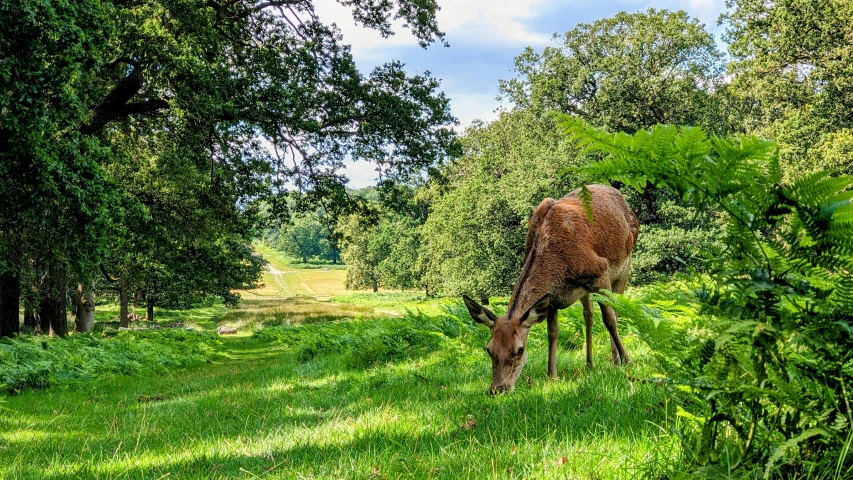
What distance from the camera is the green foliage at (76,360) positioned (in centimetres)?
1121

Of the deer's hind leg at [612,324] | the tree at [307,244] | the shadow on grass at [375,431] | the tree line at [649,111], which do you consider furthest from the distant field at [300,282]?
the deer's hind leg at [612,324]

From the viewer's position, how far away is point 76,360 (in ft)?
42.7

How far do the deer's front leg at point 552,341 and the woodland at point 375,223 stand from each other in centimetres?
36

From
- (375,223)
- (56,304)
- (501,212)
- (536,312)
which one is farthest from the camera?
(501,212)

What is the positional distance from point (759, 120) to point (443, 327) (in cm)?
3433

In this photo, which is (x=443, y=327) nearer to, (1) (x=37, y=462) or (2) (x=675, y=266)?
(1) (x=37, y=462)

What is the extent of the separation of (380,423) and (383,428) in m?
0.21

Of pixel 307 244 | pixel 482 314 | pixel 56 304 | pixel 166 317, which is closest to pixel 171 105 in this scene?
pixel 482 314

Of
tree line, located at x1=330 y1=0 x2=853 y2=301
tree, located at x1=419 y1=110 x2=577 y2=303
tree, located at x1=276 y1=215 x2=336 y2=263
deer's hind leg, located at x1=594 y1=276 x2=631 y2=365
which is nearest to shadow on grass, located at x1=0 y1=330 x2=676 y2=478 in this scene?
deer's hind leg, located at x1=594 y1=276 x2=631 y2=365

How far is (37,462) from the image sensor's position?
14.6ft

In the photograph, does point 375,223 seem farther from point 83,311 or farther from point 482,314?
point 83,311

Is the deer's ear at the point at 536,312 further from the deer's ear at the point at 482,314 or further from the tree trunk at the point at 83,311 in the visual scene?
the tree trunk at the point at 83,311

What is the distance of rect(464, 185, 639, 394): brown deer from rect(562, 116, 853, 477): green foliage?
3587 millimetres

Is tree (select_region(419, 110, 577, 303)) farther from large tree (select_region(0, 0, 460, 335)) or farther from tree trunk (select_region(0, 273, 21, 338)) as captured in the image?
tree trunk (select_region(0, 273, 21, 338))
